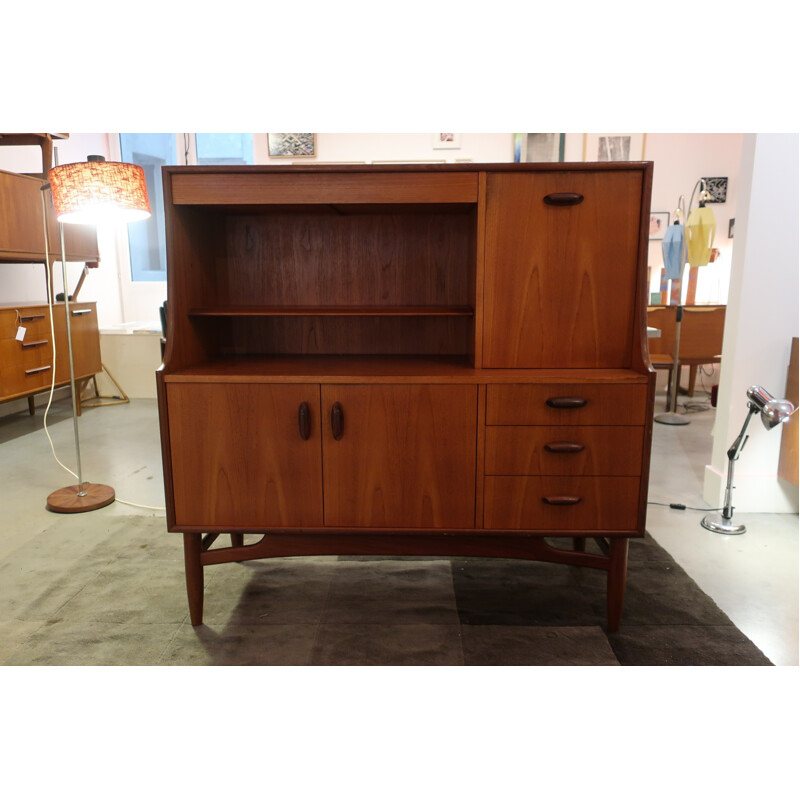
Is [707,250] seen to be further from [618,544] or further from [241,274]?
[241,274]

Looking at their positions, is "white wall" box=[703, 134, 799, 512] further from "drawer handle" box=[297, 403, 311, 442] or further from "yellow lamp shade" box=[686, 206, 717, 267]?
"drawer handle" box=[297, 403, 311, 442]

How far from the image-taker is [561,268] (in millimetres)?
1801

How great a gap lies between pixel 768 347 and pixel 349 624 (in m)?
2.22

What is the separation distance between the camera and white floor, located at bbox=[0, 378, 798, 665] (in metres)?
2.08

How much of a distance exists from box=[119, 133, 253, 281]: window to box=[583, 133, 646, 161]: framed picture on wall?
3.33m

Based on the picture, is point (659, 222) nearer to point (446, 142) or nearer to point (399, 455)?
point (446, 142)

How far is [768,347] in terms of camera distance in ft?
9.06

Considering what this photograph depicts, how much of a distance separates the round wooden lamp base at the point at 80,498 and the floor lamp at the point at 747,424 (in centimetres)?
283

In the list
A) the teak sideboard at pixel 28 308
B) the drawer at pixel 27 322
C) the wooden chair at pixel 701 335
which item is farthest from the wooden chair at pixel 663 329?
the drawer at pixel 27 322

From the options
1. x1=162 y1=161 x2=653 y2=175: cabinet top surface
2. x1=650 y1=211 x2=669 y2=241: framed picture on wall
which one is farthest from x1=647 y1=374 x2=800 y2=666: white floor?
x1=650 y1=211 x2=669 y2=241: framed picture on wall

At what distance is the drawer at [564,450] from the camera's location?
68.7 inches

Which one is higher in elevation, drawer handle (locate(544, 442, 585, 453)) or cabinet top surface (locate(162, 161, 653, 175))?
cabinet top surface (locate(162, 161, 653, 175))
